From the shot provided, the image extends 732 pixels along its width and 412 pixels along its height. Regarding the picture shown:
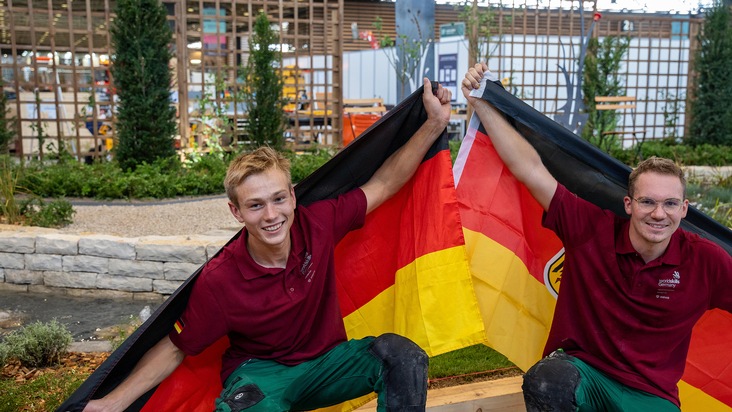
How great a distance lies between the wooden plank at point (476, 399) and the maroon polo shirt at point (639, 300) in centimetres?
64

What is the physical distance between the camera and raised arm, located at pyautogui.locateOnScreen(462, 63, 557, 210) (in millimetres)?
3266

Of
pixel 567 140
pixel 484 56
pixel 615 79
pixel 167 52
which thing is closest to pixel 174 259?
pixel 567 140

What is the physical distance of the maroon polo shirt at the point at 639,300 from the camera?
2887 mm

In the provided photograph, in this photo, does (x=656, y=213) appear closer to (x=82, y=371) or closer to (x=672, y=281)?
(x=672, y=281)

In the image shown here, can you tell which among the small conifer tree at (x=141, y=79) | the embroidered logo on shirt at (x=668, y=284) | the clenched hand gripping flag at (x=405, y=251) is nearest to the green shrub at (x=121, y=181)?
the small conifer tree at (x=141, y=79)

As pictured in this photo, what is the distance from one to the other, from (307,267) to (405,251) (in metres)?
0.65

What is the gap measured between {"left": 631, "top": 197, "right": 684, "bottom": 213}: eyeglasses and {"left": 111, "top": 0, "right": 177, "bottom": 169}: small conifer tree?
812 cm

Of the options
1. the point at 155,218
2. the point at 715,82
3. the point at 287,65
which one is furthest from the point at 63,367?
the point at 715,82

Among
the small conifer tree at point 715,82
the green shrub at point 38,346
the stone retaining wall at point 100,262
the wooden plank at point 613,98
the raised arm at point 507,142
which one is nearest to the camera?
the raised arm at point 507,142

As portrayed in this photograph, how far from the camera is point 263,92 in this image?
1115 centimetres

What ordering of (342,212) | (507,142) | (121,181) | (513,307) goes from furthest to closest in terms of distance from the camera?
(121,181) → (513,307) → (507,142) → (342,212)

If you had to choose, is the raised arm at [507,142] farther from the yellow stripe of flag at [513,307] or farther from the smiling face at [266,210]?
the smiling face at [266,210]

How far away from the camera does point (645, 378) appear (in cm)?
289

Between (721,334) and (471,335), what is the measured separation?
1.06 meters
